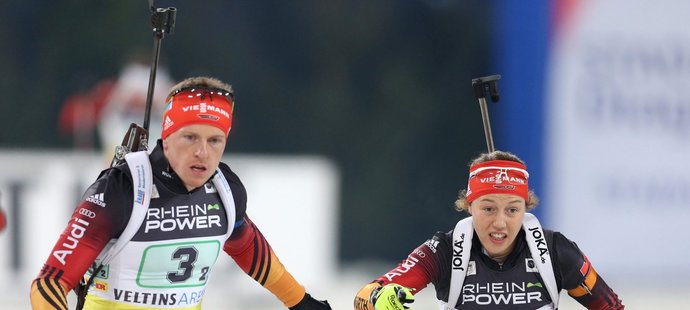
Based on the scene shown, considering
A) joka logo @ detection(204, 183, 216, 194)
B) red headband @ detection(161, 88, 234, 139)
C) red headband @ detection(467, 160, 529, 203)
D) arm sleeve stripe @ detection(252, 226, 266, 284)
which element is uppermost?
red headband @ detection(161, 88, 234, 139)

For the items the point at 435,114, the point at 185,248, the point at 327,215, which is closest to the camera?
the point at 185,248

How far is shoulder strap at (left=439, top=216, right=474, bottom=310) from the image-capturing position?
523 centimetres

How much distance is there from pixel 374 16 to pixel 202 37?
1738 millimetres

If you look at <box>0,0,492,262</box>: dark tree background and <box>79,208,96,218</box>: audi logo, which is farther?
<box>0,0,492,262</box>: dark tree background

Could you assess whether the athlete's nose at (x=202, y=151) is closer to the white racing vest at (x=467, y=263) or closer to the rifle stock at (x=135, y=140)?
the rifle stock at (x=135, y=140)

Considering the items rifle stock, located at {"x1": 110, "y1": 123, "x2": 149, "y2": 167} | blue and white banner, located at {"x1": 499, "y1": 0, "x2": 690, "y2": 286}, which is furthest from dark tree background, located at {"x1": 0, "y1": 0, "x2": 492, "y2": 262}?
rifle stock, located at {"x1": 110, "y1": 123, "x2": 149, "y2": 167}

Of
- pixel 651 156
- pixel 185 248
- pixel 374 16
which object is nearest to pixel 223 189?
pixel 185 248

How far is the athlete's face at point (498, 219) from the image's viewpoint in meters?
5.21

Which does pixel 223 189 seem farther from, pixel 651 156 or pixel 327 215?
pixel 651 156

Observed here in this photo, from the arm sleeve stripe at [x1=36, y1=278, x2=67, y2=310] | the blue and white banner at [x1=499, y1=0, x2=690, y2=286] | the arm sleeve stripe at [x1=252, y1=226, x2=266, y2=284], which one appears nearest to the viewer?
the arm sleeve stripe at [x1=36, y1=278, x2=67, y2=310]

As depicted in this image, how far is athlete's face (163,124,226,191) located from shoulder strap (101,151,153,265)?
0.38ft

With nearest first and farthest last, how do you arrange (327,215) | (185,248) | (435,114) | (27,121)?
(185,248)
(27,121)
(327,215)
(435,114)

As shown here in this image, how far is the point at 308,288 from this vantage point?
11.2m

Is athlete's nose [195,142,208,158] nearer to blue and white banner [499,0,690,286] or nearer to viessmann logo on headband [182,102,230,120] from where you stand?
viessmann logo on headband [182,102,230,120]
